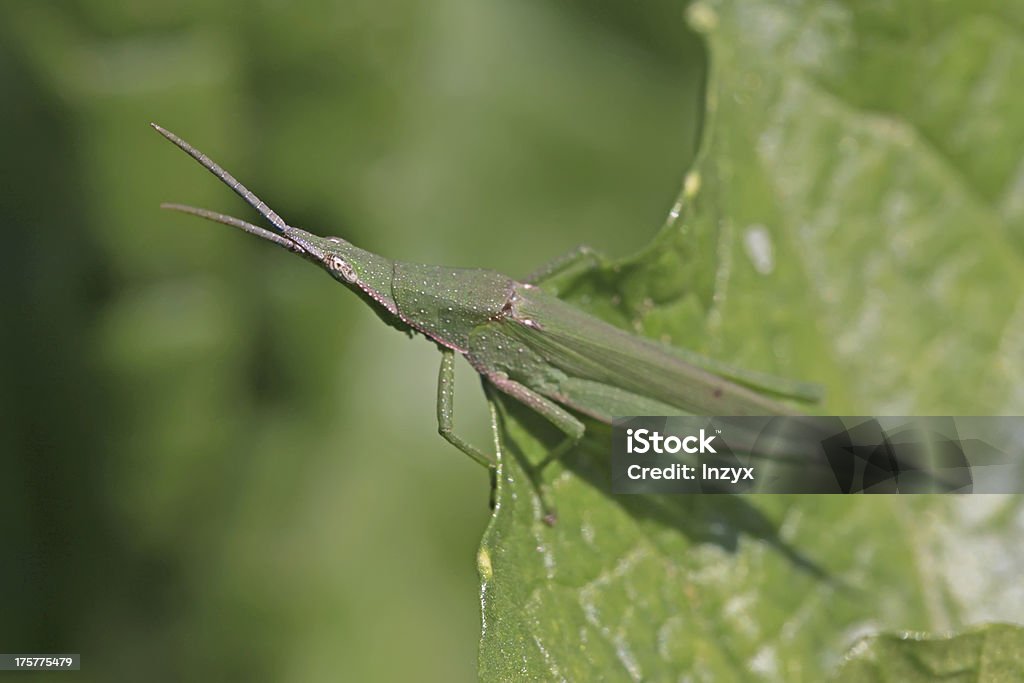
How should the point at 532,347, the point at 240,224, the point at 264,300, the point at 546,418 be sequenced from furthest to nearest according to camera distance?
the point at 264,300
the point at 532,347
the point at 546,418
the point at 240,224

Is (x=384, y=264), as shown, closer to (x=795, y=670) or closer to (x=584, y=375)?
(x=584, y=375)

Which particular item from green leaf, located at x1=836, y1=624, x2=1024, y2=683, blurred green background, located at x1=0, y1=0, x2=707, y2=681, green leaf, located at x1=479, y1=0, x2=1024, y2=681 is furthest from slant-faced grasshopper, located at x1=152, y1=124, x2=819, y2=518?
green leaf, located at x1=836, y1=624, x2=1024, y2=683

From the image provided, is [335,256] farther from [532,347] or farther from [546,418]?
[546,418]

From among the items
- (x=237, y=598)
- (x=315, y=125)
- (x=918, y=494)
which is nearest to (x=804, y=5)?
(x=918, y=494)

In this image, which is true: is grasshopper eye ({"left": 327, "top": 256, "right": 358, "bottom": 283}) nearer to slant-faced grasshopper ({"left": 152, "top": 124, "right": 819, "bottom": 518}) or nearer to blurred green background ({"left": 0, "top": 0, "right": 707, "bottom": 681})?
slant-faced grasshopper ({"left": 152, "top": 124, "right": 819, "bottom": 518})

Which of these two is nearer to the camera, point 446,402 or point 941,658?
point 941,658

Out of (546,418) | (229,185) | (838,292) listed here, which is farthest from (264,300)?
(838,292)
